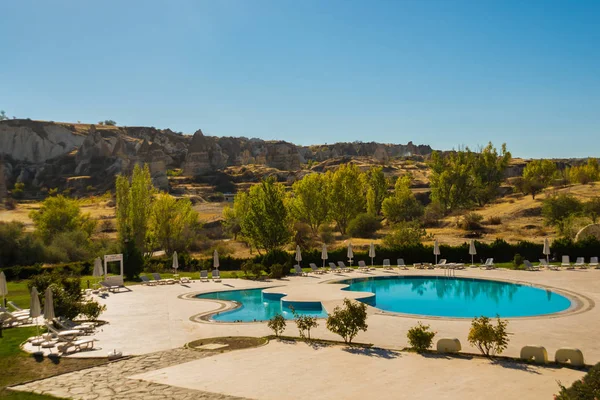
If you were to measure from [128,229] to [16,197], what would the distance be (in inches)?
2674

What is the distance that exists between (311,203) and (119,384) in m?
43.7

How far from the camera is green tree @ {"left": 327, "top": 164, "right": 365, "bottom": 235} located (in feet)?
180

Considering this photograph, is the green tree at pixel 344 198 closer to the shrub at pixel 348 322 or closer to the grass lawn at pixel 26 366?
the shrub at pixel 348 322

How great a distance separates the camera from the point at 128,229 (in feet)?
124

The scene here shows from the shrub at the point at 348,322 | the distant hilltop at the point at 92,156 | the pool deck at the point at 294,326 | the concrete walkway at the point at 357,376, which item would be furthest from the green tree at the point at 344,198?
the distant hilltop at the point at 92,156

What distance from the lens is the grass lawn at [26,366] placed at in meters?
11.5

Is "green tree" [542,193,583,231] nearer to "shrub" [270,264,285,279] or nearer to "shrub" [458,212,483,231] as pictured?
"shrub" [458,212,483,231]

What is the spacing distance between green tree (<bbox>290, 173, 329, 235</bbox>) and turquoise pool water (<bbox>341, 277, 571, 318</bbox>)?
81.3ft

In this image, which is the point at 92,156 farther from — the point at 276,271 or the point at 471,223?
the point at 276,271

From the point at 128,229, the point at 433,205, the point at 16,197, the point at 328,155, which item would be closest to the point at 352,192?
the point at 433,205

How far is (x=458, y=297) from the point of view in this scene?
24844mm

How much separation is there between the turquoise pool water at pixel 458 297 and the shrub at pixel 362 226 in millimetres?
22758

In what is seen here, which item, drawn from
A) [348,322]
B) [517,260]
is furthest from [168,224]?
[348,322]

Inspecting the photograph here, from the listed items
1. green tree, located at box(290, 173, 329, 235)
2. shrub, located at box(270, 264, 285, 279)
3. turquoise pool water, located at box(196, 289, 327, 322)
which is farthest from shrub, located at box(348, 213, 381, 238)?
turquoise pool water, located at box(196, 289, 327, 322)
